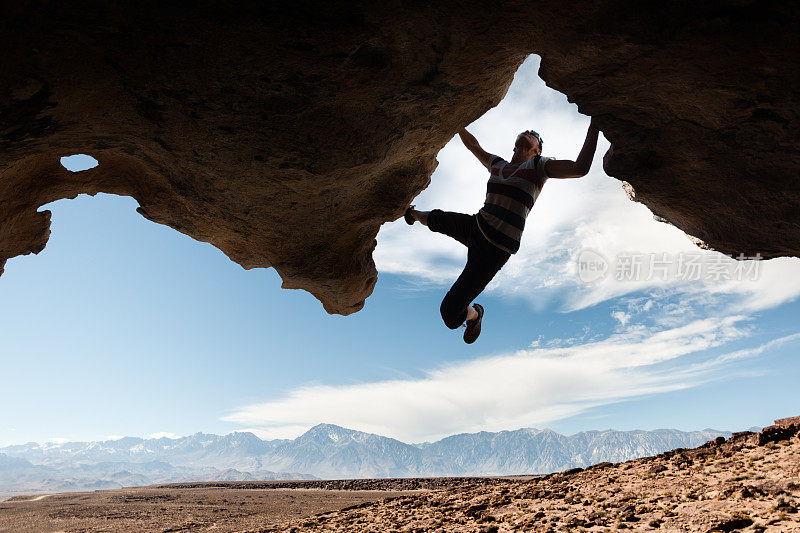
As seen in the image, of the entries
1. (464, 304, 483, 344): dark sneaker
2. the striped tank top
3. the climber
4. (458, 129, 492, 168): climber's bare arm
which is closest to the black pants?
the climber

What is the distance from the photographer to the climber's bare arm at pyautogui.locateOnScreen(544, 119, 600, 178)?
5143mm

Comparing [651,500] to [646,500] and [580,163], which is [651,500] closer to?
[646,500]

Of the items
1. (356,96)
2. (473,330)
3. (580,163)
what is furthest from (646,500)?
(356,96)

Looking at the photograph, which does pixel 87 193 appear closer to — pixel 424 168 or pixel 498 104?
pixel 424 168

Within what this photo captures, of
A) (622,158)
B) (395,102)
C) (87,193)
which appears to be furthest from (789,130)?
(87,193)

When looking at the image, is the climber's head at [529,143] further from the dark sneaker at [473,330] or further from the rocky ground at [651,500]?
the rocky ground at [651,500]

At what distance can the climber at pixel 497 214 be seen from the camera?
5.51m

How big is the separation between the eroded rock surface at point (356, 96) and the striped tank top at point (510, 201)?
856 mm

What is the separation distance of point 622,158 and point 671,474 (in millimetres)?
7086

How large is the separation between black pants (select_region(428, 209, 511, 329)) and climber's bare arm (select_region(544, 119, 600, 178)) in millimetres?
1212

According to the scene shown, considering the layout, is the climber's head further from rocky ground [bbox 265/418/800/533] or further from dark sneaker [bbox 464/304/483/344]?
rocky ground [bbox 265/418/800/533]

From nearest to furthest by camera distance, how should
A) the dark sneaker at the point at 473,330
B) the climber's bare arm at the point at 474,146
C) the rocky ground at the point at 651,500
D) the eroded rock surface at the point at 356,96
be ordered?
1. the eroded rock surface at the point at 356,96
2. the rocky ground at the point at 651,500
3. the climber's bare arm at the point at 474,146
4. the dark sneaker at the point at 473,330

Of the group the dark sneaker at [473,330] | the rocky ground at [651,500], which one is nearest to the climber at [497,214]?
the dark sneaker at [473,330]

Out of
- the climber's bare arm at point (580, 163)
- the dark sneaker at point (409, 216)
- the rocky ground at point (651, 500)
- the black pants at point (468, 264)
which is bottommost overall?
the rocky ground at point (651, 500)
